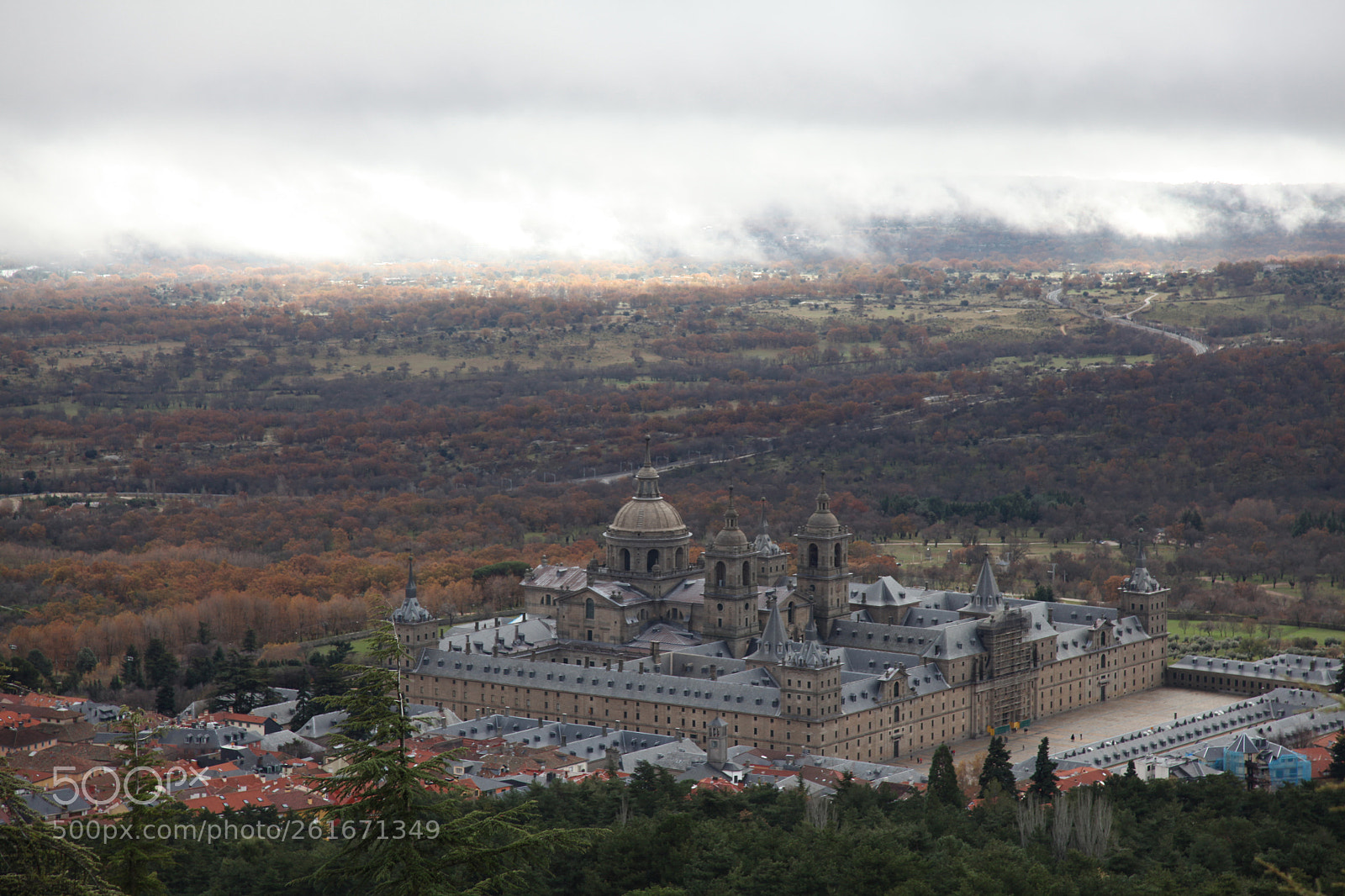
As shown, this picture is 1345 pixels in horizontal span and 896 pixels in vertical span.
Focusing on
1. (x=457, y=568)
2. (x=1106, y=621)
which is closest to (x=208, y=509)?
(x=457, y=568)

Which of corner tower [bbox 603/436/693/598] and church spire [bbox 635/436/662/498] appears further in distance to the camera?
church spire [bbox 635/436/662/498]

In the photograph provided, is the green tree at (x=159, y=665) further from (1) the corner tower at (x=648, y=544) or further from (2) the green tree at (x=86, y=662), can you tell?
(1) the corner tower at (x=648, y=544)

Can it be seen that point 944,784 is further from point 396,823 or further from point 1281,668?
point 396,823

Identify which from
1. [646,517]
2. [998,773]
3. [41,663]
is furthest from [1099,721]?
[41,663]

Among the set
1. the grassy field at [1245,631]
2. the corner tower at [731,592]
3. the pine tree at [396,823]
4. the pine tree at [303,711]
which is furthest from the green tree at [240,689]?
Result: the pine tree at [396,823]

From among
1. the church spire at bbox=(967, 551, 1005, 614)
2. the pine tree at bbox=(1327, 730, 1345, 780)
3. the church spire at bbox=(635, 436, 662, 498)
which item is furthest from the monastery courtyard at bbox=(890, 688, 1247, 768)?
the church spire at bbox=(635, 436, 662, 498)

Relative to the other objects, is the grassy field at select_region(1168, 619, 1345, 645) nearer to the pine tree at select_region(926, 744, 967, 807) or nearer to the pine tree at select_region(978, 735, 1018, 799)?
the pine tree at select_region(978, 735, 1018, 799)
